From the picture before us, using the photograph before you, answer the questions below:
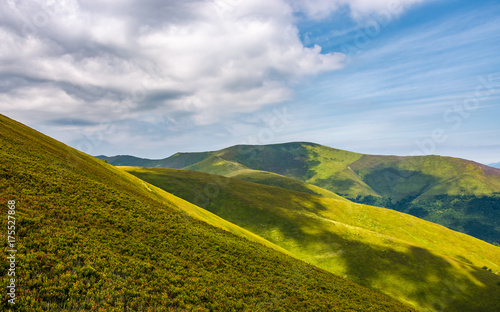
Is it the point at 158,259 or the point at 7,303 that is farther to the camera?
the point at 158,259

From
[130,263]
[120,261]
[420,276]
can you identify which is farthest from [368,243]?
[120,261]

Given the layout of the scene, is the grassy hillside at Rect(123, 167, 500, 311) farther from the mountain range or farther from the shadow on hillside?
the mountain range

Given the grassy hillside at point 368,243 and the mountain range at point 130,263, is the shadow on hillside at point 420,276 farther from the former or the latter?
the mountain range at point 130,263

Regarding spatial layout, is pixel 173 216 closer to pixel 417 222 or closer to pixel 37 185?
pixel 37 185

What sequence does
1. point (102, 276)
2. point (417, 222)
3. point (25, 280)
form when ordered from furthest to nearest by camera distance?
point (417, 222) < point (102, 276) < point (25, 280)

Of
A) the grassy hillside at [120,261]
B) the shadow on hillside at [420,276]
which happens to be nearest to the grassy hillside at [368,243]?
the shadow on hillside at [420,276]

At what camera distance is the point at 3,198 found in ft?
75.5

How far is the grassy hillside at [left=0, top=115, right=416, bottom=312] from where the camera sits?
17094 mm

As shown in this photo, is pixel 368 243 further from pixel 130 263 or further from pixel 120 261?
pixel 120 261

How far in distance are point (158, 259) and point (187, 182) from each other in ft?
473

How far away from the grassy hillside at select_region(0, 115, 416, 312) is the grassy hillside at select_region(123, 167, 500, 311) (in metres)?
49.5

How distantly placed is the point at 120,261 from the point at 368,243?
10008 cm

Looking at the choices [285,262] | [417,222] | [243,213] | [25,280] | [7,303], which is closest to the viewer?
[7,303]

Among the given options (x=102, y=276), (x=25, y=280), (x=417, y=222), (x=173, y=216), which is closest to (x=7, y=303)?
(x=25, y=280)
